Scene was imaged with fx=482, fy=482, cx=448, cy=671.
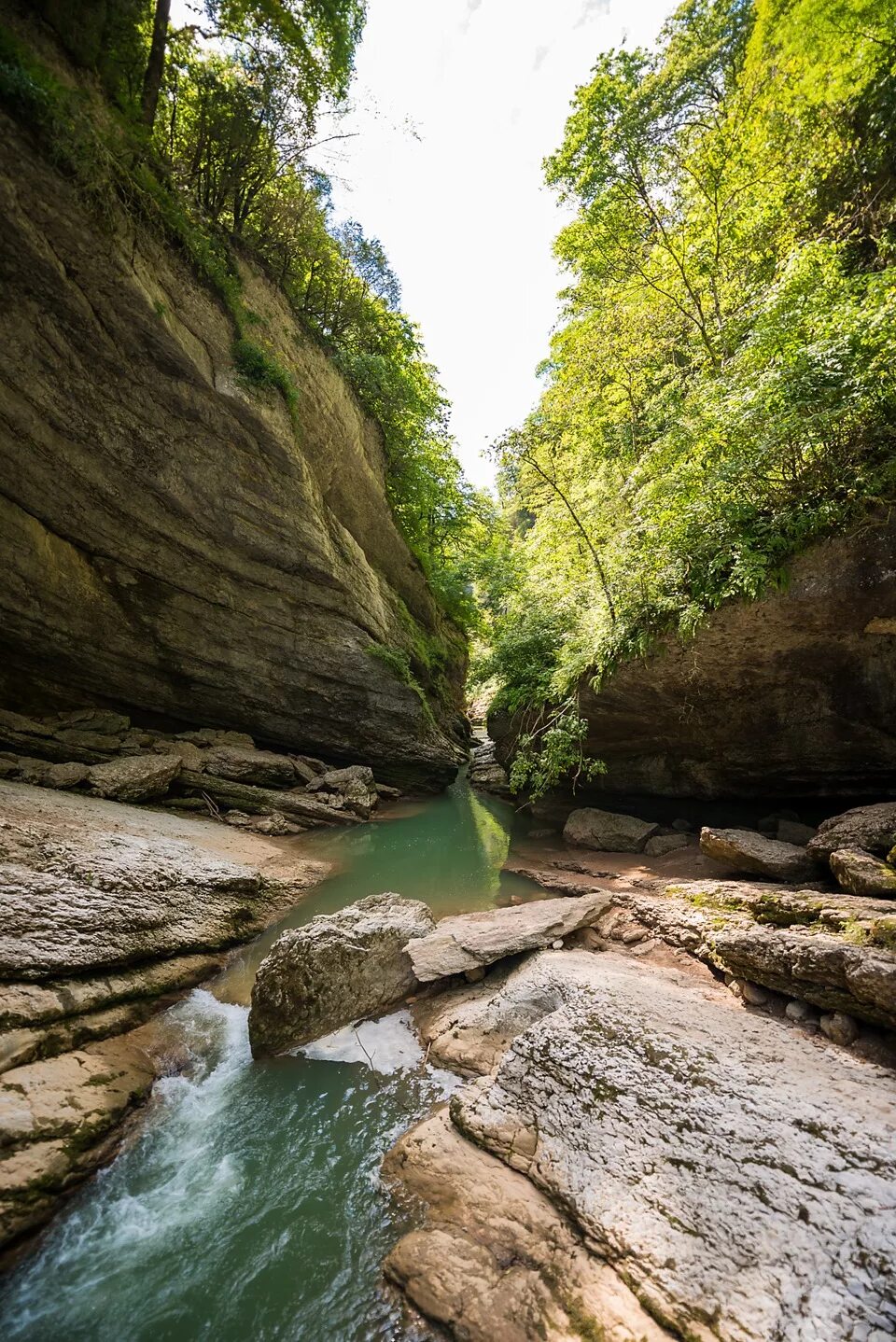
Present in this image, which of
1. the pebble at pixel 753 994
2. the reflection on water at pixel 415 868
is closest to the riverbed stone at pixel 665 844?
the reflection on water at pixel 415 868

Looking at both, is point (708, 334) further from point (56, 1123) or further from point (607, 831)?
point (56, 1123)

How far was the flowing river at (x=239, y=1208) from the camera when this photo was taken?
9.10 feet

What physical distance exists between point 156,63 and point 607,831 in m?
16.9

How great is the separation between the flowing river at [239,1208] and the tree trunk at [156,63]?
1505 cm

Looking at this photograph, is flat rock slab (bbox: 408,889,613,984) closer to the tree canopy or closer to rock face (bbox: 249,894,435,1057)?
rock face (bbox: 249,894,435,1057)

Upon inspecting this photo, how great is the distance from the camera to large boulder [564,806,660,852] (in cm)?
943

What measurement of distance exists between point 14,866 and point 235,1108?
3.63 metres

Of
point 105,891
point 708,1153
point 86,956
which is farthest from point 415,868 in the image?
point 708,1153

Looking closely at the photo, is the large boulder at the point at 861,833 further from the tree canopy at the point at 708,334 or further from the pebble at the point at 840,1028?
the tree canopy at the point at 708,334

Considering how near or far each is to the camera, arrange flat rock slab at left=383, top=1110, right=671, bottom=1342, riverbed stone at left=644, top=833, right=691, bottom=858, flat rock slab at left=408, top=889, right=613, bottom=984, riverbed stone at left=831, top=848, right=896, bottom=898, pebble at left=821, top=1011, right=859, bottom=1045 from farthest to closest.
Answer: riverbed stone at left=644, top=833, right=691, bottom=858 < flat rock slab at left=408, top=889, right=613, bottom=984 < riverbed stone at left=831, top=848, right=896, bottom=898 < pebble at left=821, top=1011, right=859, bottom=1045 < flat rock slab at left=383, top=1110, right=671, bottom=1342

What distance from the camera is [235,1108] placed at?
4.18 metres

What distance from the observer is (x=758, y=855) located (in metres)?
6.53

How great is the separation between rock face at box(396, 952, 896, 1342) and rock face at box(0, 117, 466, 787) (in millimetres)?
10470

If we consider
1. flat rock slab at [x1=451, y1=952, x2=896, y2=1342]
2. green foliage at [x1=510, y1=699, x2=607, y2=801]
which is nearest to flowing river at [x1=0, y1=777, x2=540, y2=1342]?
flat rock slab at [x1=451, y1=952, x2=896, y2=1342]
